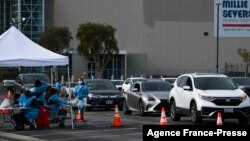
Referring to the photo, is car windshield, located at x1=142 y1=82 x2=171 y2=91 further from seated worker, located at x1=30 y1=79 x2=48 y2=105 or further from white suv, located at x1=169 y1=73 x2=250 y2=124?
seated worker, located at x1=30 y1=79 x2=48 y2=105

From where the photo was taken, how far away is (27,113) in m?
21.3

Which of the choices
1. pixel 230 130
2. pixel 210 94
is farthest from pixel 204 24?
pixel 230 130

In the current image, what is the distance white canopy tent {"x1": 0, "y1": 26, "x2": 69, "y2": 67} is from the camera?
2205cm

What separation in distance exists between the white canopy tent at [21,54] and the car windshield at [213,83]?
14.9 feet

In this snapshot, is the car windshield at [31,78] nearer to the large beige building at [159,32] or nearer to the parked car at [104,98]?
the parked car at [104,98]

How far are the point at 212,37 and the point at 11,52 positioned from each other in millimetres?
66466

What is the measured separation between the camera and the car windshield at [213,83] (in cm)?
2258

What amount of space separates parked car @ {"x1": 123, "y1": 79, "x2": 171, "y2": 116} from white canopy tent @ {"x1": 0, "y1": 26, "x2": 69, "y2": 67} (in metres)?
5.58

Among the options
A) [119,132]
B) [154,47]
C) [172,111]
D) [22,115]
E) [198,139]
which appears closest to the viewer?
[198,139]

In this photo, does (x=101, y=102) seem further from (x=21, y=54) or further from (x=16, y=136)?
(x=16, y=136)

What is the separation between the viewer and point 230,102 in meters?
21.7

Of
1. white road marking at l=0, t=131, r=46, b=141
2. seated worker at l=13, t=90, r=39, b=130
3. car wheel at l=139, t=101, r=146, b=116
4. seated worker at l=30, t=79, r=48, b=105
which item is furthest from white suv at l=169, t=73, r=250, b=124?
white road marking at l=0, t=131, r=46, b=141

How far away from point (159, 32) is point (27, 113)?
6524cm

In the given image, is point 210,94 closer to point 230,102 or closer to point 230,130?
point 230,102
